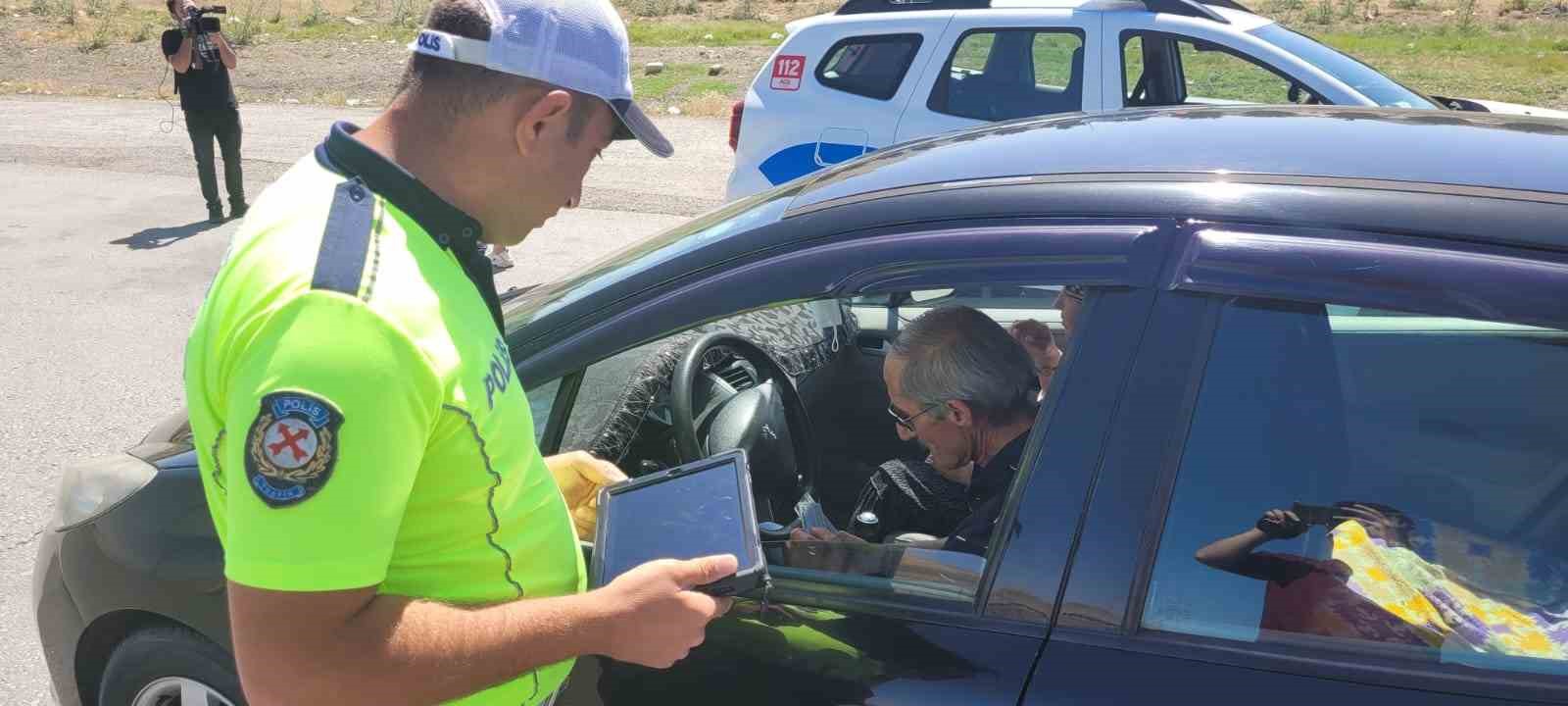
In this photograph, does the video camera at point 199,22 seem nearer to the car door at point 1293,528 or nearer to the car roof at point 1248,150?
the car roof at point 1248,150

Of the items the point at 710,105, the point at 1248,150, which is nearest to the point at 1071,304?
the point at 1248,150

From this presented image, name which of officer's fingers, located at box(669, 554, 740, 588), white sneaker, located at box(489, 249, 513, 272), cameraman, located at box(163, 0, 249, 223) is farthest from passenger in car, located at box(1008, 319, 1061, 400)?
cameraman, located at box(163, 0, 249, 223)

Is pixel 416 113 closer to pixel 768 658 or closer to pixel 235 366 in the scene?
pixel 235 366

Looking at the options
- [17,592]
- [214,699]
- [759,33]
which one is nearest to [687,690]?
[214,699]

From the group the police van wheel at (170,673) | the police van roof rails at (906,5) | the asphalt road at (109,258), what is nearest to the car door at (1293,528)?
the police van wheel at (170,673)

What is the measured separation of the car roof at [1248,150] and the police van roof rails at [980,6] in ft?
16.6

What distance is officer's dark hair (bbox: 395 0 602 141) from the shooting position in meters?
1.54

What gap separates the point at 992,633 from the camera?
1.83m

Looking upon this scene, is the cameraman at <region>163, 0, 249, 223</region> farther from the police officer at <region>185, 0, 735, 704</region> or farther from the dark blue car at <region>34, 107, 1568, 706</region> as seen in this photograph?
the police officer at <region>185, 0, 735, 704</region>

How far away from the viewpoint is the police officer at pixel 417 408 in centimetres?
133

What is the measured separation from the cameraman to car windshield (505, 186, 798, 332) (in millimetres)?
8205

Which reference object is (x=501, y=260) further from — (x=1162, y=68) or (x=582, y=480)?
(x=582, y=480)

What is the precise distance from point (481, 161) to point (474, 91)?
85mm

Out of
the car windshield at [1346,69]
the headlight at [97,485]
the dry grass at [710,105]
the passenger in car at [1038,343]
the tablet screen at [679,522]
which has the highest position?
the car windshield at [1346,69]
